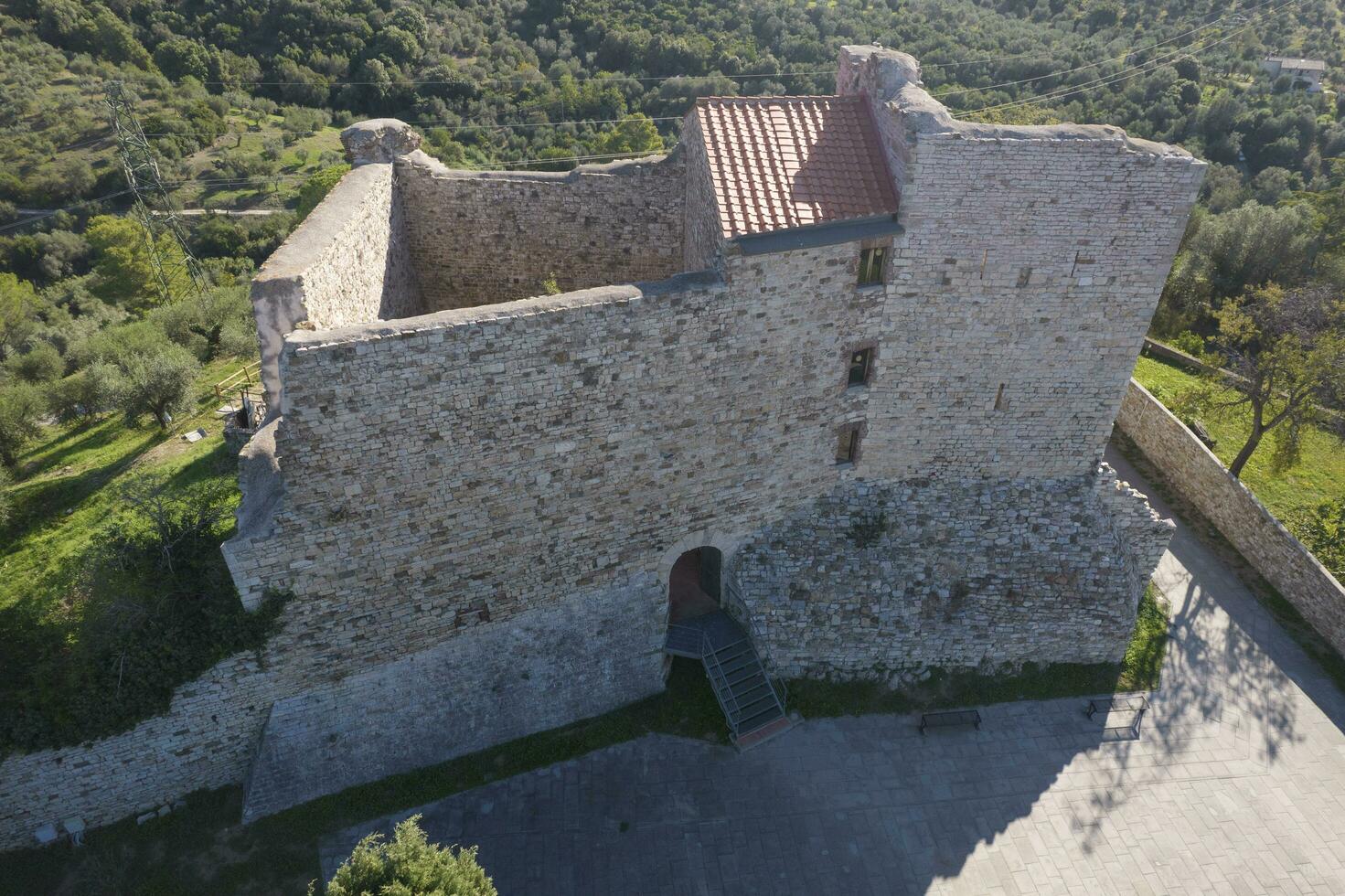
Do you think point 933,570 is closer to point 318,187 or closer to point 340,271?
point 340,271

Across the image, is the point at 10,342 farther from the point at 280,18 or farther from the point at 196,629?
the point at 196,629

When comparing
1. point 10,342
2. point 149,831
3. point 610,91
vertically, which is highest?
point 610,91

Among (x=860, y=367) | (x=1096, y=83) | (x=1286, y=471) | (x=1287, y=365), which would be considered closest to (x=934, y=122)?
(x=860, y=367)

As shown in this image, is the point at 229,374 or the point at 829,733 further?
the point at 229,374

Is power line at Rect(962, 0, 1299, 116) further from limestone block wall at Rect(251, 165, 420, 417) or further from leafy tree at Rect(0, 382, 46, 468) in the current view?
leafy tree at Rect(0, 382, 46, 468)

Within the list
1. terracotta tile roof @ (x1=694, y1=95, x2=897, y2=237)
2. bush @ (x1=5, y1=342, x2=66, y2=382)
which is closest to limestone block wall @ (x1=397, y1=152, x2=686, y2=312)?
terracotta tile roof @ (x1=694, y1=95, x2=897, y2=237)

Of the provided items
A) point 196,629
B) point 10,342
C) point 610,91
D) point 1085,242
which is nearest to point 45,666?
point 196,629
